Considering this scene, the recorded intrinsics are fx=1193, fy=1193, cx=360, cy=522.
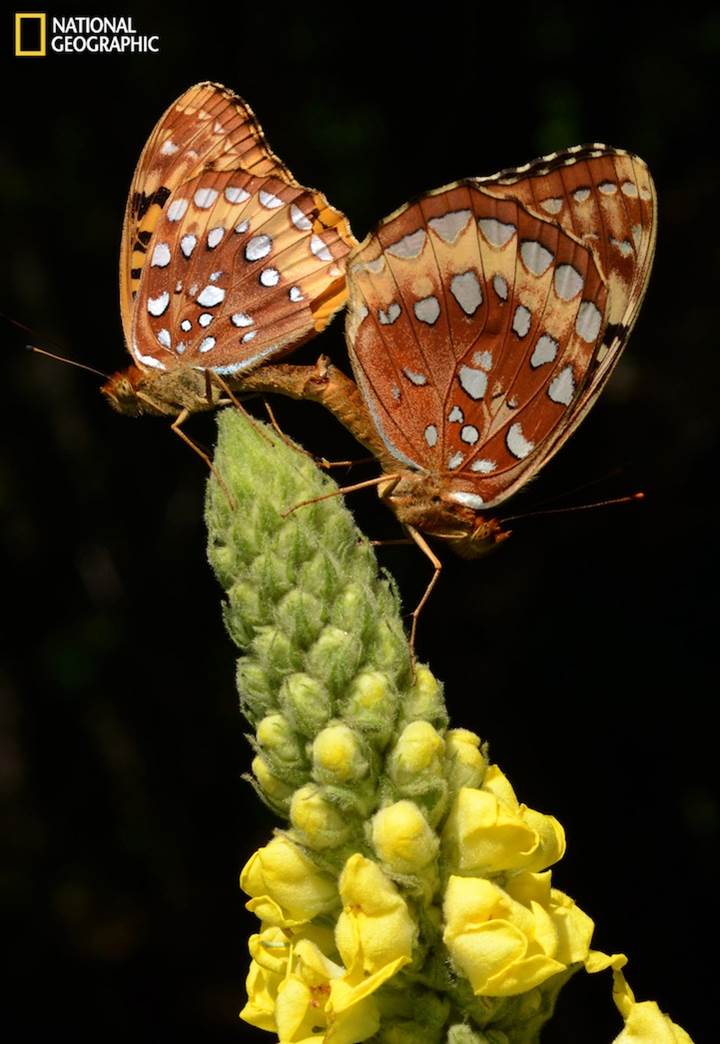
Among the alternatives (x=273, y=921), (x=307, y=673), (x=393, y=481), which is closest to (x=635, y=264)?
(x=393, y=481)

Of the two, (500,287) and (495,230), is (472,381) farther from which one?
(495,230)

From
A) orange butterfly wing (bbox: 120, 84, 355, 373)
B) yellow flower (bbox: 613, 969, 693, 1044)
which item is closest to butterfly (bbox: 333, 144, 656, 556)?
orange butterfly wing (bbox: 120, 84, 355, 373)

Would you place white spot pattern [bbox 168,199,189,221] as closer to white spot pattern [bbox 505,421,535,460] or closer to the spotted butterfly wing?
the spotted butterfly wing

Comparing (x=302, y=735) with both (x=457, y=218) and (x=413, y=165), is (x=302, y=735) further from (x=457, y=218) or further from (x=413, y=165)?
(x=413, y=165)

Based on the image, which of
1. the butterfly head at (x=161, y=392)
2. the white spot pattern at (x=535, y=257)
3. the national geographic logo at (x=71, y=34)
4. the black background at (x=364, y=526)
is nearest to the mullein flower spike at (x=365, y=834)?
the white spot pattern at (x=535, y=257)

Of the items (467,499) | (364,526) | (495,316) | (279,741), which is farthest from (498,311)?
(364,526)

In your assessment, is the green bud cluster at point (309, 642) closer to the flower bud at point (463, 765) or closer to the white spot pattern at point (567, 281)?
the flower bud at point (463, 765)
